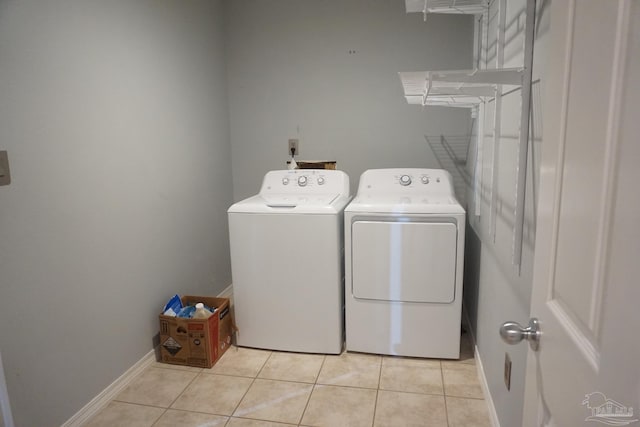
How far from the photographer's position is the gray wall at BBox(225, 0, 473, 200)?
3025 millimetres

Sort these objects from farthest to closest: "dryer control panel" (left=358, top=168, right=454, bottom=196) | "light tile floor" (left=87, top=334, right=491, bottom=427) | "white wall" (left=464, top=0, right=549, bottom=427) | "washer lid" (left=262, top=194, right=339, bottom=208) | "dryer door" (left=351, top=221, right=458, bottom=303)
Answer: "dryer control panel" (left=358, top=168, right=454, bottom=196)
"washer lid" (left=262, top=194, right=339, bottom=208)
"dryer door" (left=351, top=221, right=458, bottom=303)
"light tile floor" (left=87, top=334, right=491, bottom=427)
"white wall" (left=464, top=0, right=549, bottom=427)

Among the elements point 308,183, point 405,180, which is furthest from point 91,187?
point 405,180

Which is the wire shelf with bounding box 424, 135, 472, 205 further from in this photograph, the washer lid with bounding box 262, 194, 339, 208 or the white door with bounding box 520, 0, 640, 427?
the white door with bounding box 520, 0, 640, 427

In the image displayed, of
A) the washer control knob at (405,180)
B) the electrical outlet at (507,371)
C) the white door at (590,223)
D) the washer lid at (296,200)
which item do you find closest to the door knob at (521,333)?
the white door at (590,223)

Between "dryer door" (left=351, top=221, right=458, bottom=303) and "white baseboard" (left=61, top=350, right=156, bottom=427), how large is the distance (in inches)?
50.1

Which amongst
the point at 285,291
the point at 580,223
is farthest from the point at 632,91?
the point at 285,291

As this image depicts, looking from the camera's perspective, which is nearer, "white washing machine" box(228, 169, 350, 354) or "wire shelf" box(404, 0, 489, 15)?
"wire shelf" box(404, 0, 489, 15)

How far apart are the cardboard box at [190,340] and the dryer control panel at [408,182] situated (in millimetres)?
1220

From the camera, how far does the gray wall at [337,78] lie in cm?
303

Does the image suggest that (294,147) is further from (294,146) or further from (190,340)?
(190,340)

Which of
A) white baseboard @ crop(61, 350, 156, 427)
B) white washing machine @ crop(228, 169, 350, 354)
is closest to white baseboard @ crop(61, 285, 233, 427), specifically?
white baseboard @ crop(61, 350, 156, 427)

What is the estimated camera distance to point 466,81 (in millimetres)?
1344

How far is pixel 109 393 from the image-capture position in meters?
2.07

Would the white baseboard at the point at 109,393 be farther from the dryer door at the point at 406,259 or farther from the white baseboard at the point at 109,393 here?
the dryer door at the point at 406,259
